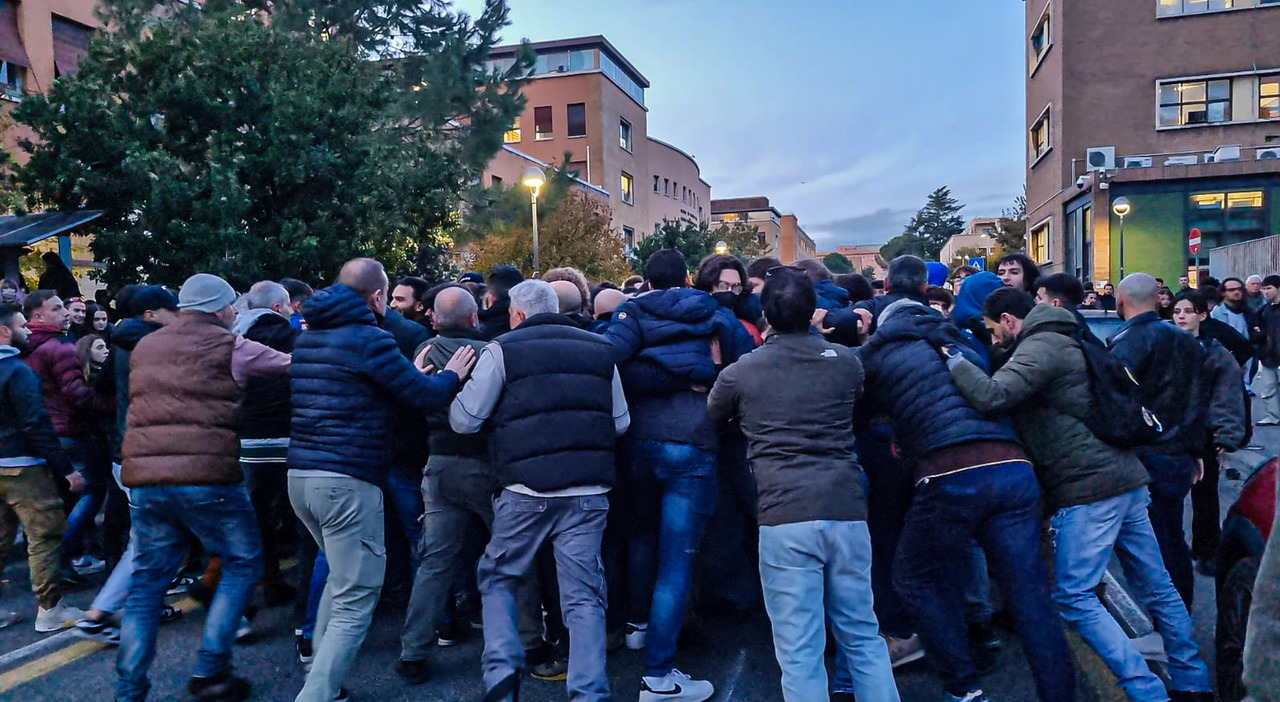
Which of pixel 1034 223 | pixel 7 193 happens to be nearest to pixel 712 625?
pixel 7 193

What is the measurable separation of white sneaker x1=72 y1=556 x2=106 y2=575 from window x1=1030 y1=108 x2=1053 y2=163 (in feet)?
115

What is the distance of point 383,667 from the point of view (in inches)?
181

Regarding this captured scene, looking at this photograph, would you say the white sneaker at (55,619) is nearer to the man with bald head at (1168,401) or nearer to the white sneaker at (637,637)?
the white sneaker at (637,637)

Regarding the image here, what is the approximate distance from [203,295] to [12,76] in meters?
20.1

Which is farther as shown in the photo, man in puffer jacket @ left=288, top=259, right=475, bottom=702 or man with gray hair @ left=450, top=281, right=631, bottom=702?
man in puffer jacket @ left=288, top=259, right=475, bottom=702

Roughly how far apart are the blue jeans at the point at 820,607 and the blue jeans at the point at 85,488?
17.1ft

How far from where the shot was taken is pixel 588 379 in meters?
3.97

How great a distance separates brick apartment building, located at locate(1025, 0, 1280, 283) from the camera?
1146 inches

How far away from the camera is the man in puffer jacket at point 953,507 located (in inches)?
143

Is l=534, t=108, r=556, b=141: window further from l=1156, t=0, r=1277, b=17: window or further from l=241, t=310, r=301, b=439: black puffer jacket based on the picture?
l=241, t=310, r=301, b=439: black puffer jacket

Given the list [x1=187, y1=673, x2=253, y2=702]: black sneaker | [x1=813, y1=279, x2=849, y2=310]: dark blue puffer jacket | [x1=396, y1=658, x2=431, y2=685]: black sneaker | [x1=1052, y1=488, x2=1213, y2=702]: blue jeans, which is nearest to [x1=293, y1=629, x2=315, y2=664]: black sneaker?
[x1=187, y1=673, x2=253, y2=702]: black sneaker

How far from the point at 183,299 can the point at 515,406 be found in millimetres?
1812

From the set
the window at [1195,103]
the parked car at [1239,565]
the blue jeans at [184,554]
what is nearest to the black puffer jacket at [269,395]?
the blue jeans at [184,554]

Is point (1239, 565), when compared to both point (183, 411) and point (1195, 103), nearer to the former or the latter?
point (183, 411)
